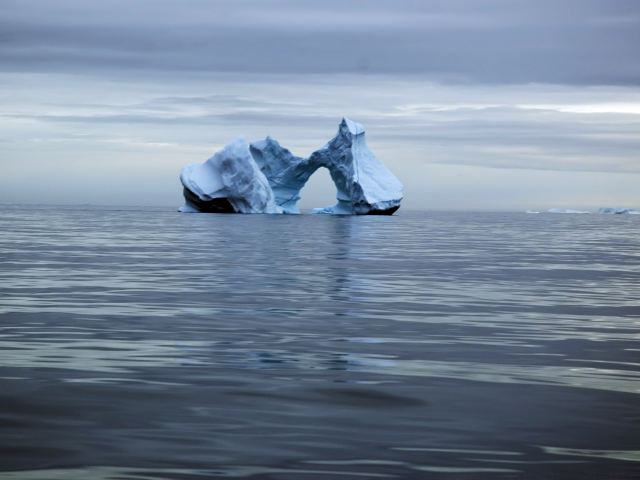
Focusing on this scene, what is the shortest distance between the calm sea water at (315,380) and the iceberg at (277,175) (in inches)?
1392

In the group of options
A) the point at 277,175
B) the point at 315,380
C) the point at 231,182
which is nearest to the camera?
the point at 315,380

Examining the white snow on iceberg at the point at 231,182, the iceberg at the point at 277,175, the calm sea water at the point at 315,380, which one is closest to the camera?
the calm sea water at the point at 315,380

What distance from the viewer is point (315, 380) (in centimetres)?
545

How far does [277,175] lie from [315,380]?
165 feet

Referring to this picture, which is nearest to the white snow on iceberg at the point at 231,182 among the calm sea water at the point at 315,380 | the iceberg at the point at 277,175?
the iceberg at the point at 277,175

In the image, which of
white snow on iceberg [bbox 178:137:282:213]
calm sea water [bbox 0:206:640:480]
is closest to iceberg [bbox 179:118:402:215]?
white snow on iceberg [bbox 178:137:282:213]

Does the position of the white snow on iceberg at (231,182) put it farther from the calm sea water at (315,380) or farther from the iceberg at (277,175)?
the calm sea water at (315,380)

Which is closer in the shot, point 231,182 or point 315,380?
point 315,380

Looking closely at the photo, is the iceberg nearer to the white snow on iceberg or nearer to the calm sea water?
the white snow on iceberg

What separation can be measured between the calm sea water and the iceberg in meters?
35.4

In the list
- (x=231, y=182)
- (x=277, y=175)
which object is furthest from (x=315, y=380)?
(x=277, y=175)

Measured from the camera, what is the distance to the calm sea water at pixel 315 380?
379cm

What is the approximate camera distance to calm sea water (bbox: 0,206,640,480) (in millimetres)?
3785

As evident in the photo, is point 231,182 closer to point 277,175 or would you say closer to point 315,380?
point 277,175
